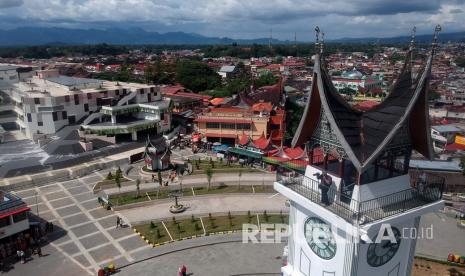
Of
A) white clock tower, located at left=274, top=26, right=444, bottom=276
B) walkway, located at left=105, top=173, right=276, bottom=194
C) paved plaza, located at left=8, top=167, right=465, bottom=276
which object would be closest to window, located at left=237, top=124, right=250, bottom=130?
walkway, located at left=105, top=173, right=276, bottom=194

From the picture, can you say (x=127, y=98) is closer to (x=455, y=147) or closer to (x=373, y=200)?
(x=455, y=147)

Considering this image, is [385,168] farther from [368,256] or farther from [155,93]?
[155,93]

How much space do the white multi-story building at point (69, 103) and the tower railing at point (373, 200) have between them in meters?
47.9

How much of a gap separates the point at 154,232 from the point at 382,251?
21.4 meters

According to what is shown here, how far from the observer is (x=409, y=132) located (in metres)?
A: 14.1

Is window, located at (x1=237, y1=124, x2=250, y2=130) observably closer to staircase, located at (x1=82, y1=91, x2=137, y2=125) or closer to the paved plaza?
the paved plaza

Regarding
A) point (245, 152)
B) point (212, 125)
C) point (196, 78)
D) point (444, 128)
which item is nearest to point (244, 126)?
point (212, 125)

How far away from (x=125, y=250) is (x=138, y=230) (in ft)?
10.4

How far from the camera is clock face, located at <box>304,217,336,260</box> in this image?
14.1 meters

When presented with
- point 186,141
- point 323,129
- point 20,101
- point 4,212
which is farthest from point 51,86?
point 323,129

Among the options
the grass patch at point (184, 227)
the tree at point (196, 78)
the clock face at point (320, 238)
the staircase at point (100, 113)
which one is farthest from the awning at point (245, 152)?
the tree at point (196, 78)

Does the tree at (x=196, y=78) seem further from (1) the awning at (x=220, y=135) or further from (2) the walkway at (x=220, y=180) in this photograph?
(2) the walkway at (x=220, y=180)

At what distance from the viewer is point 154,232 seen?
102 ft

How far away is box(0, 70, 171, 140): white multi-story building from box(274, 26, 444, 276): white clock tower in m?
47.8
